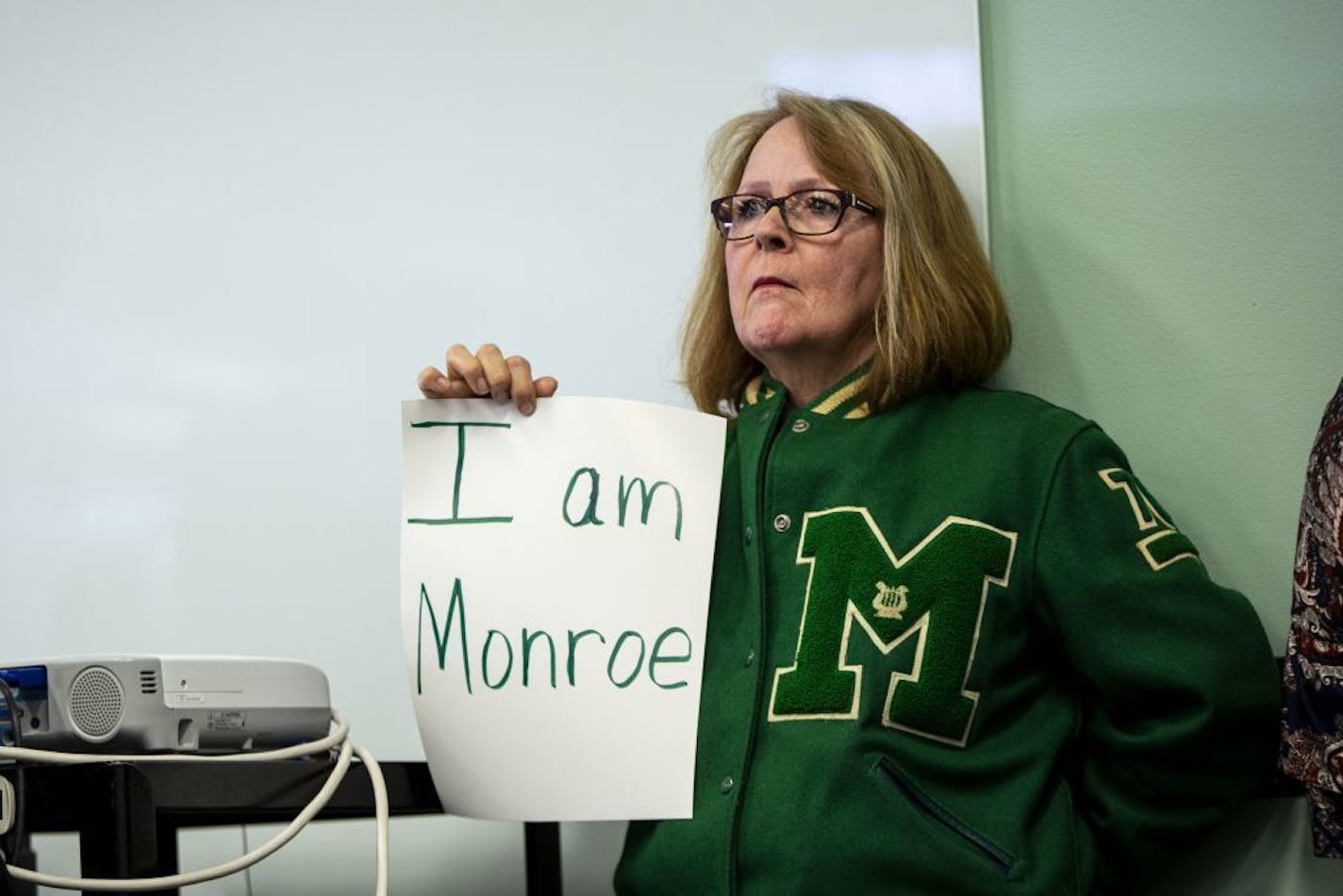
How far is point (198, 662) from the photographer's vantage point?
3.67 feet

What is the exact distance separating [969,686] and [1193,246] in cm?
51

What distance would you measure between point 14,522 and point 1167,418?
122 centimetres

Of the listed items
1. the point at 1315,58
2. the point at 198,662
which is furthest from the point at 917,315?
the point at 198,662

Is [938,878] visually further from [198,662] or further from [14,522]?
[14,522]

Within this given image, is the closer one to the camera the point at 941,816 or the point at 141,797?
the point at 141,797

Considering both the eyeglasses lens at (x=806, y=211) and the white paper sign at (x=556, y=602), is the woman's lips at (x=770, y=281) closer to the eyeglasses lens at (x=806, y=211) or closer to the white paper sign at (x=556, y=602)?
the eyeglasses lens at (x=806, y=211)

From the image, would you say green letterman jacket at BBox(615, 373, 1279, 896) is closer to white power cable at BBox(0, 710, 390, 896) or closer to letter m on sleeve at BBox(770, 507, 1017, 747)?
letter m on sleeve at BBox(770, 507, 1017, 747)

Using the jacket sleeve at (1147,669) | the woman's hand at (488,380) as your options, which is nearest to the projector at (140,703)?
the woman's hand at (488,380)

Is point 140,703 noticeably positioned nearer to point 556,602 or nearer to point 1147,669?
point 556,602

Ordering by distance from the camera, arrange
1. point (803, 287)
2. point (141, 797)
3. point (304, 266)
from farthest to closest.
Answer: point (304, 266)
point (803, 287)
point (141, 797)

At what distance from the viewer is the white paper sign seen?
122cm

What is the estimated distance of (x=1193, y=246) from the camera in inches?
56.3

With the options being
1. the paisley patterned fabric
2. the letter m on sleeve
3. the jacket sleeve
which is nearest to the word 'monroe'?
the letter m on sleeve

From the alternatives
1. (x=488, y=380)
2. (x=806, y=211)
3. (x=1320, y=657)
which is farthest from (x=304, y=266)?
(x=1320, y=657)
